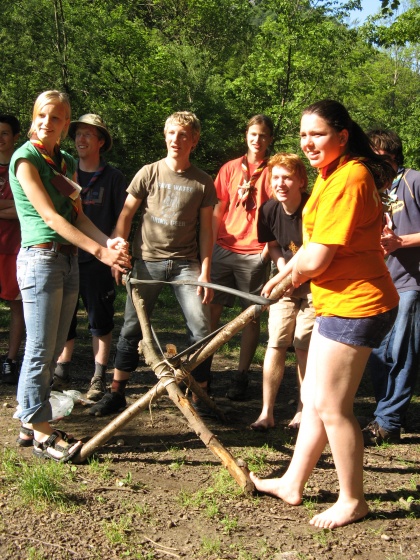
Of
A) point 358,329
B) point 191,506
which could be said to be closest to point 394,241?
point 358,329

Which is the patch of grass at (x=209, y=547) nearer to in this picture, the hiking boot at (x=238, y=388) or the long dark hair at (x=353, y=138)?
the long dark hair at (x=353, y=138)

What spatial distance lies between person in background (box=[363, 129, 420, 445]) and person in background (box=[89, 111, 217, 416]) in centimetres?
129

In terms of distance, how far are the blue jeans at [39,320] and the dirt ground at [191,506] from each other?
36 centimetres

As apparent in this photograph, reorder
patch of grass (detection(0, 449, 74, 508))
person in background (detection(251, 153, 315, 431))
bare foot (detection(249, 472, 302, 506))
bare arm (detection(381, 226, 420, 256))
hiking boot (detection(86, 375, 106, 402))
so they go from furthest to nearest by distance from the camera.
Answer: hiking boot (detection(86, 375, 106, 402)) → person in background (detection(251, 153, 315, 431)) → bare arm (detection(381, 226, 420, 256)) → bare foot (detection(249, 472, 302, 506)) → patch of grass (detection(0, 449, 74, 508))

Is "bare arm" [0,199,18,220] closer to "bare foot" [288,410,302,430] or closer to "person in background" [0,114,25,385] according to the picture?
"person in background" [0,114,25,385]

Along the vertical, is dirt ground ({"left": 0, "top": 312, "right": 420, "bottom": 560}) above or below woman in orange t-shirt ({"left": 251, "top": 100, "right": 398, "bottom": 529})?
below

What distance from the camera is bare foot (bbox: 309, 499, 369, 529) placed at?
313 centimetres

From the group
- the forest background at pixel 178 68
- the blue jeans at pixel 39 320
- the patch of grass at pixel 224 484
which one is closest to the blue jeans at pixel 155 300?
the blue jeans at pixel 39 320

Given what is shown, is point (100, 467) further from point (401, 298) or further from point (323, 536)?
point (401, 298)

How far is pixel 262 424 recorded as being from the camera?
458cm

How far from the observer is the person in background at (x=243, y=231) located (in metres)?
5.39

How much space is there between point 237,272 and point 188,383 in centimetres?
165

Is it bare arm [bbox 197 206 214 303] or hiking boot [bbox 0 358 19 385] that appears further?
hiking boot [bbox 0 358 19 385]

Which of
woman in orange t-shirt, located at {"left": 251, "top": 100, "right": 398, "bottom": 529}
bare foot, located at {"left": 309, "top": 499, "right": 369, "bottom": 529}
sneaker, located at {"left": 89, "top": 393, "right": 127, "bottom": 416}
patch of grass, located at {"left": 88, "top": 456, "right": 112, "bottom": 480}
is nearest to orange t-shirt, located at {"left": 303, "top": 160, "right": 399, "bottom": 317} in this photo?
woman in orange t-shirt, located at {"left": 251, "top": 100, "right": 398, "bottom": 529}
